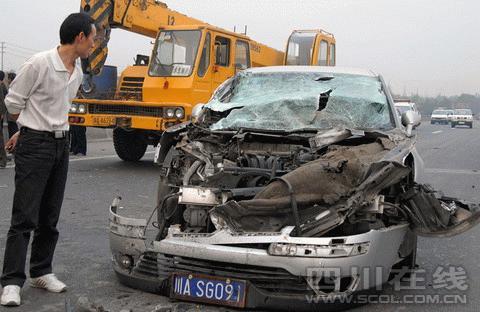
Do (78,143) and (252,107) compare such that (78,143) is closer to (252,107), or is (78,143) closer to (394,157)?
(252,107)

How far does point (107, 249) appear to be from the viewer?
530 centimetres

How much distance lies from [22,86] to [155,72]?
793 cm

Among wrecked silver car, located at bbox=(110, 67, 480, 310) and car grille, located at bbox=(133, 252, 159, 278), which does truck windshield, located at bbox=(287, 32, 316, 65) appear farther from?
car grille, located at bbox=(133, 252, 159, 278)

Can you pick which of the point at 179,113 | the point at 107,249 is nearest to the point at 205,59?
the point at 179,113

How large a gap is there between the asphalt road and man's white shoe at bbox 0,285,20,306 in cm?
6

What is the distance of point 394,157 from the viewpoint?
401 cm

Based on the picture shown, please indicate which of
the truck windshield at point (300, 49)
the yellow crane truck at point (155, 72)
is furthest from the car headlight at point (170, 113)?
the truck windshield at point (300, 49)

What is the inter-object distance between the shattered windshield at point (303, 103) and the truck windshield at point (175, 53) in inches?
214

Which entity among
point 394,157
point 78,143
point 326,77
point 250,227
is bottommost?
point 78,143

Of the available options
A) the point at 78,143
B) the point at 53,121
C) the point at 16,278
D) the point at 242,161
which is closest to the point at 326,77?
the point at 242,161

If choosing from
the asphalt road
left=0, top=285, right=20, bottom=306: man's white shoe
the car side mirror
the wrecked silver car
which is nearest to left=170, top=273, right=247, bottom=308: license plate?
the wrecked silver car

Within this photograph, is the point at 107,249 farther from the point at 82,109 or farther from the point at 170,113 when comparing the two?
the point at 82,109

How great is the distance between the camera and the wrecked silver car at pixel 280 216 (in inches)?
143

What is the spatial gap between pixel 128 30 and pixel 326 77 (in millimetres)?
7989
